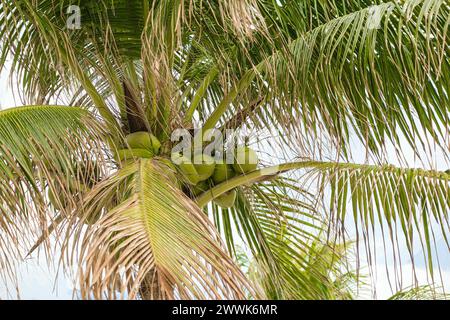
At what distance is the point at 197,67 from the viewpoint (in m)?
3.53

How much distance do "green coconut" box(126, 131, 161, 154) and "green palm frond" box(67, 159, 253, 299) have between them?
0.32 meters

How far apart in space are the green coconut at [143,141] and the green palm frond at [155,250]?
318 mm

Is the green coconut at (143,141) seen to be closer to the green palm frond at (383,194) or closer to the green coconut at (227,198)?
the green palm frond at (383,194)

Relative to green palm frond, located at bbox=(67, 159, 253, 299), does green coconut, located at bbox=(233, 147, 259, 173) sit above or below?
above

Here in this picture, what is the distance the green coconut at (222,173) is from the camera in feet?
8.55

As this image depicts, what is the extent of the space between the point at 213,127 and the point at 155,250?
1042 millimetres

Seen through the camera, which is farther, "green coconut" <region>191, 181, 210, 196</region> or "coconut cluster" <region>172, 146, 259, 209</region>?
"green coconut" <region>191, 181, 210, 196</region>

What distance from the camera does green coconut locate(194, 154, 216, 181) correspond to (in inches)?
100

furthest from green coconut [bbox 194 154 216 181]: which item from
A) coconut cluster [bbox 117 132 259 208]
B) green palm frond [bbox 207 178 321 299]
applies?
green palm frond [bbox 207 178 321 299]

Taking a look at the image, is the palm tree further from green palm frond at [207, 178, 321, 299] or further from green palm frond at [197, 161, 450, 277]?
green palm frond at [207, 178, 321, 299]

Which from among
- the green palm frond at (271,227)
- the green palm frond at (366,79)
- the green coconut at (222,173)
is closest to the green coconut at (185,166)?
the green coconut at (222,173)
